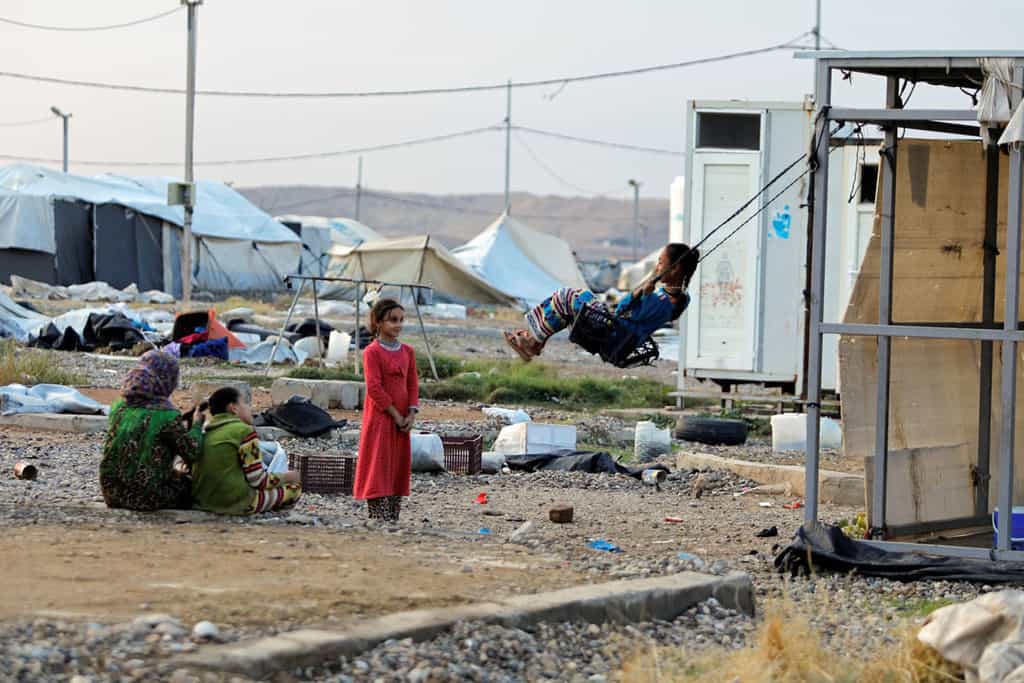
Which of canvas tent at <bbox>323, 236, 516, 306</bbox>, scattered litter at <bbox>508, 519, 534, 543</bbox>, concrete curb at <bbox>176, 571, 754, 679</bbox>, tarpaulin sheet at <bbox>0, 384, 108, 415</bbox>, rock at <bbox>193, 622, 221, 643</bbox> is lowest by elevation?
scattered litter at <bbox>508, 519, 534, 543</bbox>

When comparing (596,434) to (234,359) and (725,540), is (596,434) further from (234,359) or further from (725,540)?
(234,359)

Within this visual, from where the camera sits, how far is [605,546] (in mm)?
7980

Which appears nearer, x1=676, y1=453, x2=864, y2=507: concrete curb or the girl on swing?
the girl on swing

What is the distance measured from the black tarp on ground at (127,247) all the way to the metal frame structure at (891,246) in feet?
110

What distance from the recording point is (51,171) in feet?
135

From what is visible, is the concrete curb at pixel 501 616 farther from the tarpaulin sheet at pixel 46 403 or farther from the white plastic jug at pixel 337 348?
the white plastic jug at pixel 337 348

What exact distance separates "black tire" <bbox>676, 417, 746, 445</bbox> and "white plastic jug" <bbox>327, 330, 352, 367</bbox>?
299 inches

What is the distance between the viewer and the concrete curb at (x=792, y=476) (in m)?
10.5

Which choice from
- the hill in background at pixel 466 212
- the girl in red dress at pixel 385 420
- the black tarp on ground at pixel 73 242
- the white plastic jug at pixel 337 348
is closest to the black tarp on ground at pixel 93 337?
the white plastic jug at pixel 337 348

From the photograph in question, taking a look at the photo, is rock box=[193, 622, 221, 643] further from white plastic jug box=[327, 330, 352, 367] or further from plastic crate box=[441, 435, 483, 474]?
white plastic jug box=[327, 330, 352, 367]

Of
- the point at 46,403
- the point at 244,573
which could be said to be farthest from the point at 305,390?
the point at 244,573

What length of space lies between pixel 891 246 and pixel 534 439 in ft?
15.3

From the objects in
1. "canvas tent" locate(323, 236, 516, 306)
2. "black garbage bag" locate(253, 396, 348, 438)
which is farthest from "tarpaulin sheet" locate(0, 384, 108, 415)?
"canvas tent" locate(323, 236, 516, 306)

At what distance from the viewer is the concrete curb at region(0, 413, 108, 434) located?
41.3ft
